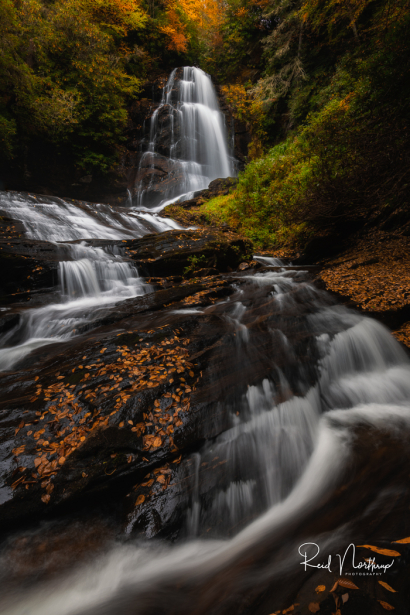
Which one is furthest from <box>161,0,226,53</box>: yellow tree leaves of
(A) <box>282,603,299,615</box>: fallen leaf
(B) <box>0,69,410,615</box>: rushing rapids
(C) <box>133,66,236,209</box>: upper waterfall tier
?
(A) <box>282,603,299,615</box>: fallen leaf

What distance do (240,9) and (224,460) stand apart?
93.3 feet

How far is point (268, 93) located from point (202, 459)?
744 inches

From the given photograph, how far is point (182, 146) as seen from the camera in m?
20.7

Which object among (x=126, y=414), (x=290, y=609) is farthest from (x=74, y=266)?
(x=290, y=609)

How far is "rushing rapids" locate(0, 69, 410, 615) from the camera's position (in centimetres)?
219

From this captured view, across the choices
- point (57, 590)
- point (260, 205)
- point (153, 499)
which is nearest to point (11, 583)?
point (57, 590)

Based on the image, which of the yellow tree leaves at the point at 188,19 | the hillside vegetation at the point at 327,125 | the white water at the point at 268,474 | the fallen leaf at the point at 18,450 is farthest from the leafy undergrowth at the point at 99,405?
the yellow tree leaves at the point at 188,19

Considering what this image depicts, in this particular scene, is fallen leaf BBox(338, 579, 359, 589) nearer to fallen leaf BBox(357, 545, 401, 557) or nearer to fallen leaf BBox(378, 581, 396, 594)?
fallen leaf BBox(378, 581, 396, 594)

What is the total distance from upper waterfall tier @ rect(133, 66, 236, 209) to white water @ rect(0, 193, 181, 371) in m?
6.43

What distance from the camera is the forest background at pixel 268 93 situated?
266 inches

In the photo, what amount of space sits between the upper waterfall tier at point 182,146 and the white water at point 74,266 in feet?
21.1

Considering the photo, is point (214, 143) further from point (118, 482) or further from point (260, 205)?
point (118, 482)

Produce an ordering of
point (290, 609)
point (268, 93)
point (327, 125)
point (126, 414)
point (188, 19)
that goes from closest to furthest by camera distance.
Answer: point (290, 609), point (126, 414), point (327, 125), point (268, 93), point (188, 19)
